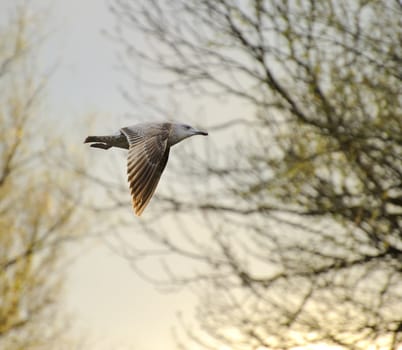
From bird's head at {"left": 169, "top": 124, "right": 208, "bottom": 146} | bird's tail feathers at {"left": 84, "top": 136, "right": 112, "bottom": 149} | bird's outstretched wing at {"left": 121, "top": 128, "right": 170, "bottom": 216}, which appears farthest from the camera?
bird's head at {"left": 169, "top": 124, "right": 208, "bottom": 146}

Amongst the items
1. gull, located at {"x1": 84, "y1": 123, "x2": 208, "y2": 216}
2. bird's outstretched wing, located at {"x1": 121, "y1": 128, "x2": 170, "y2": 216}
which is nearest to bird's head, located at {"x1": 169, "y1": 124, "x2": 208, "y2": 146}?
gull, located at {"x1": 84, "y1": 123, "x2": 208, "y2": 216}

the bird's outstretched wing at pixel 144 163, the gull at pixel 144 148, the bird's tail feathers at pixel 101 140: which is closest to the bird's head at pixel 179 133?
the gull at pixel 144 148

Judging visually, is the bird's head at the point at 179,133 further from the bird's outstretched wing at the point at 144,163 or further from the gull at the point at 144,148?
the bird's outstretched wing at the point at 144,163

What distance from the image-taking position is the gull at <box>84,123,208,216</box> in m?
3.24

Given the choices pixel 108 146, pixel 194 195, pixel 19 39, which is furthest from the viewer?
pixel 19 39

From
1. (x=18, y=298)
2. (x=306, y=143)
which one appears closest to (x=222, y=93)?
(x=306, y=143)

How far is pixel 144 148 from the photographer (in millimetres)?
3410

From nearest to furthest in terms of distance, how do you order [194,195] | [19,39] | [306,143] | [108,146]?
1. [108,146]
2. [306,143]
3. [194,195]
4. [19,39]

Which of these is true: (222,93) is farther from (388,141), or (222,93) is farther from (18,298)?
(18,298)

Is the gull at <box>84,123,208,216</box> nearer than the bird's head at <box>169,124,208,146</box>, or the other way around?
the gull at <box>84,123,208,216</box>

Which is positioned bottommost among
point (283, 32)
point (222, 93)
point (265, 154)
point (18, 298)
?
point (18, 298)

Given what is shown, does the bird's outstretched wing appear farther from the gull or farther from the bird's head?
the bird's head

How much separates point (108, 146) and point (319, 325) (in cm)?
267

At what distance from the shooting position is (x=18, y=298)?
9.58 meters
